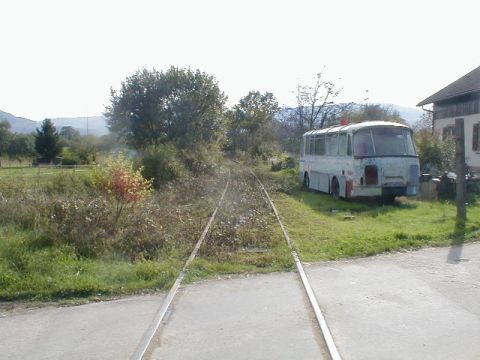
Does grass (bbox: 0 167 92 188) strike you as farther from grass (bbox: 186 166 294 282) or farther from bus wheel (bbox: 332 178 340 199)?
bus wheel (bbox: 332 178 340 199)

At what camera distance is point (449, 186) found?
1648 centimetres

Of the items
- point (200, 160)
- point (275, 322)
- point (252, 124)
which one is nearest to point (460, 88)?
point (200, 160)

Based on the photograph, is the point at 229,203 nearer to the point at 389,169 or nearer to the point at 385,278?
the point at 389,169

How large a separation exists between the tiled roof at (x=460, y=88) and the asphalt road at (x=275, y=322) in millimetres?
25820

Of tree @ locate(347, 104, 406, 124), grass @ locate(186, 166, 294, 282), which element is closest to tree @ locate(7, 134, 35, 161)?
tree @ locate(347, 104, 406, 124)

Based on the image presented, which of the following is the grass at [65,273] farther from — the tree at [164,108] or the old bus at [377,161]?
the tree at [164,108]

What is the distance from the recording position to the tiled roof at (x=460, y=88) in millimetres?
29734

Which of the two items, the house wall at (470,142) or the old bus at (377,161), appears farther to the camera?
the house wall at (470,142)

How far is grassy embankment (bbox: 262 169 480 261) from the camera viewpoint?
28.8 feet

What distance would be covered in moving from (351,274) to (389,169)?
8654 mm

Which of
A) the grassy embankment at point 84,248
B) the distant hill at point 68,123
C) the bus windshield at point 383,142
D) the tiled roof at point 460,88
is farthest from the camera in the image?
the distant hill at point 68,123

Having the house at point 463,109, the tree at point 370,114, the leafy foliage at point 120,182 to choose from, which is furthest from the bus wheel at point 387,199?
the tree at point 370,114

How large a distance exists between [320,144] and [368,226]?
914 cm

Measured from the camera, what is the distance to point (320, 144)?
19.9 m
